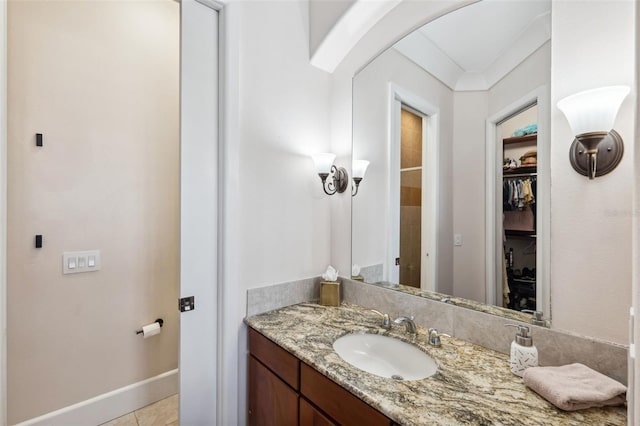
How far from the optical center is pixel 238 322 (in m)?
1.47

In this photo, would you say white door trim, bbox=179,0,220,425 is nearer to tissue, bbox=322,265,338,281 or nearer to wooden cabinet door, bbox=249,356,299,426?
wooden cabinet door, bbox=249,356,299,426

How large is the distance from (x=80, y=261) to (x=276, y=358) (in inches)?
56.7

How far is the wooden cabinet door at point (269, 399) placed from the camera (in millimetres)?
1227

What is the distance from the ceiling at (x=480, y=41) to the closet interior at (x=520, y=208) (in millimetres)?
247

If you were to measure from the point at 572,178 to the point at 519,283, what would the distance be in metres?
0.43

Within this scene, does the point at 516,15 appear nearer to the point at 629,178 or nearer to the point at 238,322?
the point at 629,178

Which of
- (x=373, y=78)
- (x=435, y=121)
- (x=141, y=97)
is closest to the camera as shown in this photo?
(x=435, y=121)

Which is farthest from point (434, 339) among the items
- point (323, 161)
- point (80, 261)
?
point (80, 261)

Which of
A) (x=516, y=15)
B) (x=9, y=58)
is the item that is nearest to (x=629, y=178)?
(x=516, y=15)

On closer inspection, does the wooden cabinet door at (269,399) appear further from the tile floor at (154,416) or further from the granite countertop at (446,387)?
the tile floor at (154,416)

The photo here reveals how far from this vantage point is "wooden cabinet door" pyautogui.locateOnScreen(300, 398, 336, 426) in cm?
106

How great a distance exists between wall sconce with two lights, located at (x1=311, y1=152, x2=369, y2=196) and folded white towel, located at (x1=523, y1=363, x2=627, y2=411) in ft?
3.84

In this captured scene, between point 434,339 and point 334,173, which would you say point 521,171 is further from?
point 334,173

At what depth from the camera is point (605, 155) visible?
93cm
